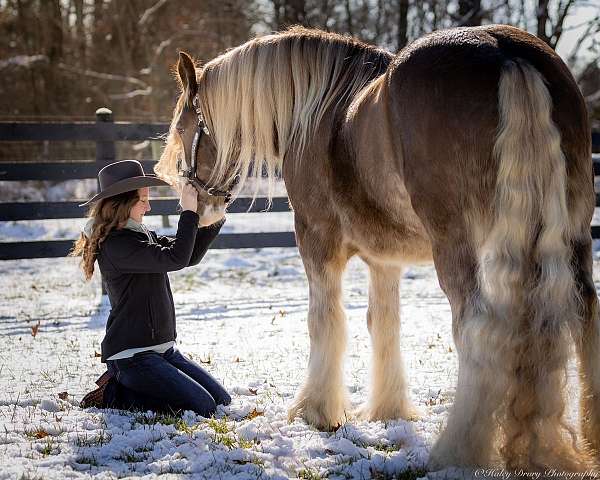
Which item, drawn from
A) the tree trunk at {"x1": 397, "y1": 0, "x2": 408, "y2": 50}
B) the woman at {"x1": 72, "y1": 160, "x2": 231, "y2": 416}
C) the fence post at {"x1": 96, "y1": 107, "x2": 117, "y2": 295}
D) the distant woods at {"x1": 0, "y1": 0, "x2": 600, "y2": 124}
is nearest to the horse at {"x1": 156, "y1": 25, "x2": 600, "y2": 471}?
the woman at {"x1": 72, "y1": 160, "x2": 231, "y2": 416}

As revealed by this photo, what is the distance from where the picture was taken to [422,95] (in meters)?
2.54

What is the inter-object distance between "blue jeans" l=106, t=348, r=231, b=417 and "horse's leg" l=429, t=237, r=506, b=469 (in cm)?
135

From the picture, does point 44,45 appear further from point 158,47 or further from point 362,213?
point 362,213

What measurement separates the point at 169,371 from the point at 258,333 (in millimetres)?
1914

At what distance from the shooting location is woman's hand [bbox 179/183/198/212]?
3.59 m

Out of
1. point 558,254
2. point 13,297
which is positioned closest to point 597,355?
point 558,254

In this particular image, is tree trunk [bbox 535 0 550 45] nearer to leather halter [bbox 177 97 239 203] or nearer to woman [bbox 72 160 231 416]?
leather halter [bbox 177 97 239 203]

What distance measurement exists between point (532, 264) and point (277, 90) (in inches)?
69.9

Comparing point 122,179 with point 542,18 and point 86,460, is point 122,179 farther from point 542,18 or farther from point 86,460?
point 542,18

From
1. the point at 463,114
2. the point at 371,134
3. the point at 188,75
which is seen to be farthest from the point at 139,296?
the point at 463,114

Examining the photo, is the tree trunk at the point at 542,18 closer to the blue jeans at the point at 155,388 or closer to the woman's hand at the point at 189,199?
the woman's hand at the point at 189,199

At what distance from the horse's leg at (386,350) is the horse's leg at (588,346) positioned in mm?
1129

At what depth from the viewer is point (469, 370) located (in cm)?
246

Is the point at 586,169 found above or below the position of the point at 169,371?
above
